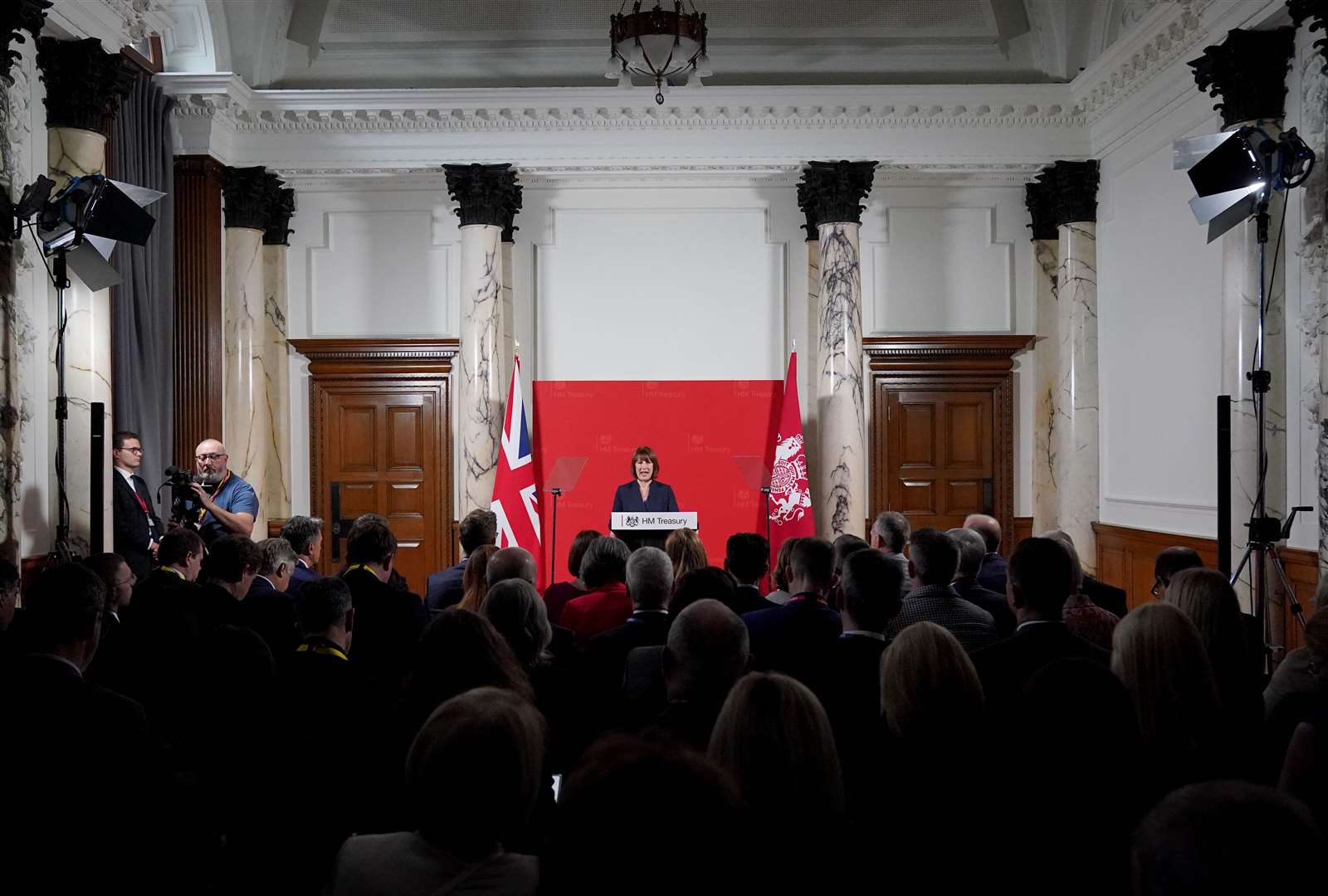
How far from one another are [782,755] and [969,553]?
3.12 meters

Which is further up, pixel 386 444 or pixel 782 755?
pixel 386 444

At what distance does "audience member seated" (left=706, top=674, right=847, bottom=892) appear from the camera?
1.72m

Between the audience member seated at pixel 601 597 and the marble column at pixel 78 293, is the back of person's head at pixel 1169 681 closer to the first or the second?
the audience member seated at pixel 601 597

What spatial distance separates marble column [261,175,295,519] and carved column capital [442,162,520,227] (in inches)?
64.9

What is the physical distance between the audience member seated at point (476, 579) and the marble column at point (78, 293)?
104 inches

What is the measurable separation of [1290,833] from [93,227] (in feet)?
19.4

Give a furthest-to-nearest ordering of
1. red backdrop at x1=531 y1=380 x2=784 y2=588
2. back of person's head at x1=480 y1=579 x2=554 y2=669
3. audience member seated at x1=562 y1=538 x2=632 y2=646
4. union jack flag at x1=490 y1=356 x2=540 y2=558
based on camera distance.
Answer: red backdrop at x1=531 y1=380 x2=784 y2=588, union jack flag at x1=490 y1=356 x2=540 y2=558, audience member seated at x1=562 y1=538 x2=632 y2=646, back of person's head at x1=480 y1=579 x2=554 y2=669

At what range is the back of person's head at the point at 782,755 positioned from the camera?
1.74m

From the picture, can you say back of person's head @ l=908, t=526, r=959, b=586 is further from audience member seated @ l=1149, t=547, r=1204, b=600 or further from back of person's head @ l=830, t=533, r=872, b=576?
audience member seated @ l=1149, t=547, r=1204, b=600

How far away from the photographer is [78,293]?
587cm

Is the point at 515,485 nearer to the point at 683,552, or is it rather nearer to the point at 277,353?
the point at 277,353

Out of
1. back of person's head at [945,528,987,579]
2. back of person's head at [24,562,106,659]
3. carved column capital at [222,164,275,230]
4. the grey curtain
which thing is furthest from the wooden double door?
back of person's head at [24,562,106,659]

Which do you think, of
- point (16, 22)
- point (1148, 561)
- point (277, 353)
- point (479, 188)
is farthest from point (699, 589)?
point (277, 353)

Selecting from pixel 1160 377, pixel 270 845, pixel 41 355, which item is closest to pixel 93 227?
pixel 41 355
